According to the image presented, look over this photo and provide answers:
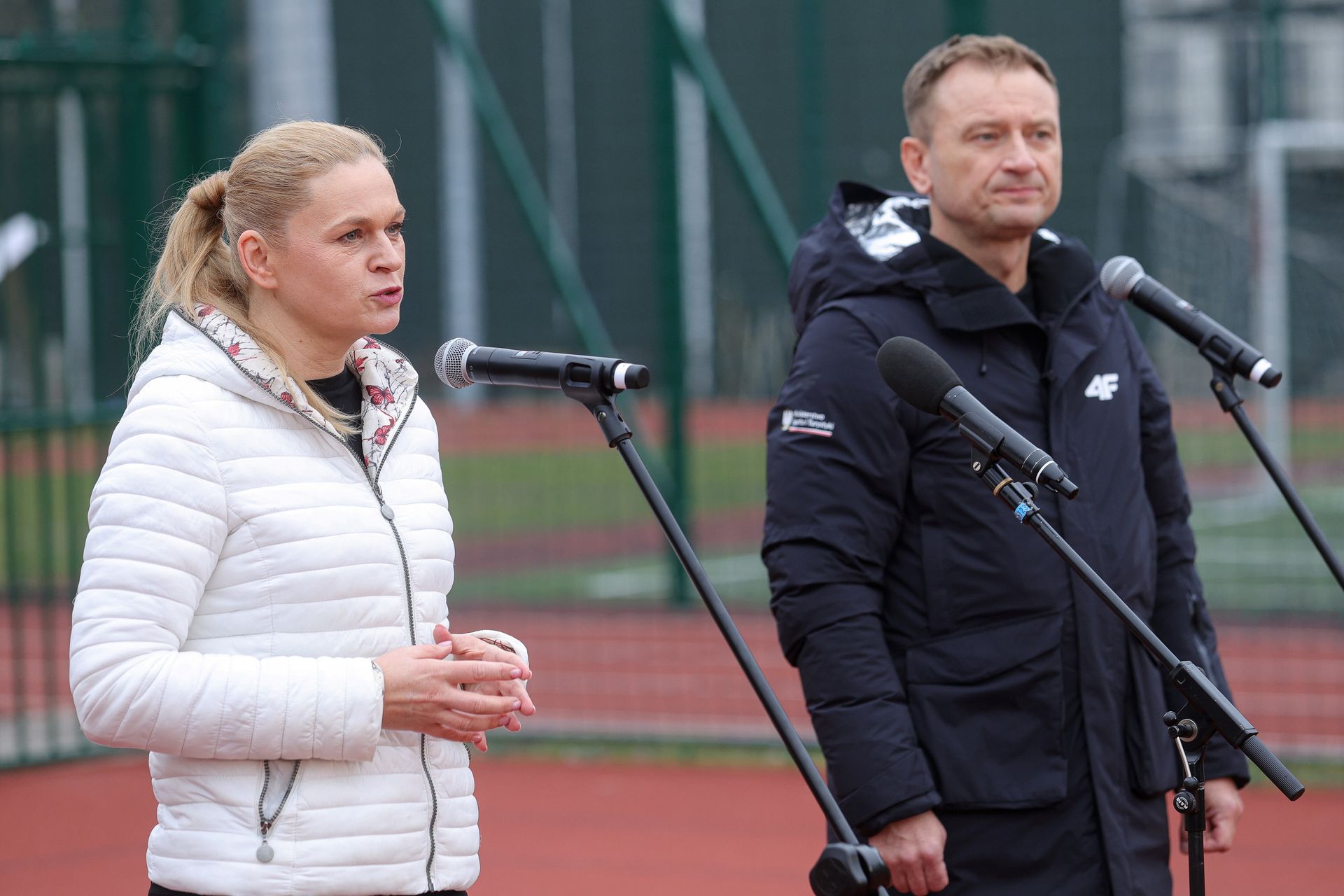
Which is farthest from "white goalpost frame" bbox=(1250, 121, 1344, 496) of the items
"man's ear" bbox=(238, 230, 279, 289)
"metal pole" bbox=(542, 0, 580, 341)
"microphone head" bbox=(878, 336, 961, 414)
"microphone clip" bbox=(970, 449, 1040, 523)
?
"man's ear" bbox=(238, 230, 279, 289)

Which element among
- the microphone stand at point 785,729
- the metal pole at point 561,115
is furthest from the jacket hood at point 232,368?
the metal pole at point 561,115

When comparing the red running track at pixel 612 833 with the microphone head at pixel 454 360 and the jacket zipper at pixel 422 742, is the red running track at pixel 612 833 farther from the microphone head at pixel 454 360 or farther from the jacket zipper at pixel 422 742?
the microphone head at pixel 454 360

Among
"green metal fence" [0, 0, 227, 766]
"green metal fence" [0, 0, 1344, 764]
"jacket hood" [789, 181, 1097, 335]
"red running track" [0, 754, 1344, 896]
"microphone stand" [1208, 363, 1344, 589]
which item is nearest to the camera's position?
"microphone stand" [1208, 363, 1344, 589]

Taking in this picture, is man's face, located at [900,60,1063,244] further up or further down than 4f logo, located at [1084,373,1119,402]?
further up

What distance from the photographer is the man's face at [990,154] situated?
3225 millimetres

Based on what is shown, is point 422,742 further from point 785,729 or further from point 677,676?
point 677,676

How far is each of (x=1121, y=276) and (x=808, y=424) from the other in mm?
647

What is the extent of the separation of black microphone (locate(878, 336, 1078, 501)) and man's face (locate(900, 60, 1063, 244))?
2.00ft

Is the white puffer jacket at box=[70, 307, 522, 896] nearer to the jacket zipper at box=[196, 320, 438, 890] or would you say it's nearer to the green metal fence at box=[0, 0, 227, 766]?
the jacket zipper at box=[196, 320, 438, 890]

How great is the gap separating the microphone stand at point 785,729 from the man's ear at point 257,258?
53 cm

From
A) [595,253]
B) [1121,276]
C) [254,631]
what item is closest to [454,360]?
[254,631]

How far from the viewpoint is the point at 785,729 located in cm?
230

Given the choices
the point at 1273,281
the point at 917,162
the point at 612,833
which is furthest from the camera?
the point at 1273,281

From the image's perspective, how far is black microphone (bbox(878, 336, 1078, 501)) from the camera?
95.8 inches
